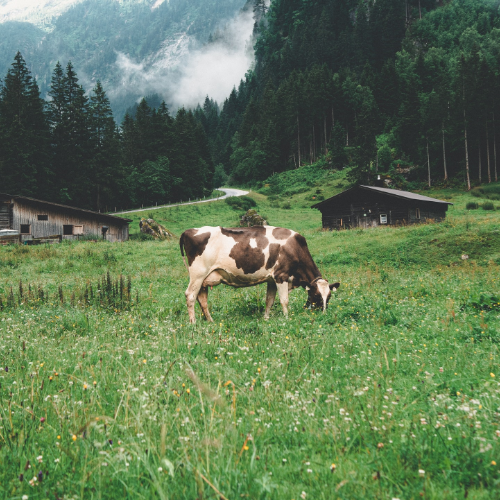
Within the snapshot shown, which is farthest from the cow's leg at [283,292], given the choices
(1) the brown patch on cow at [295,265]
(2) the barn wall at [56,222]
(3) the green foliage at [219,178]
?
(3) the green foliage at [219,178]

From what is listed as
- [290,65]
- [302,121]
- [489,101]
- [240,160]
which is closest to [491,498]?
[489,101]

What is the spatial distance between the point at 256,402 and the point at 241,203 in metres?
62.5

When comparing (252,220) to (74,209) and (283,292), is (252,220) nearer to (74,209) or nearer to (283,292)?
(74,209)

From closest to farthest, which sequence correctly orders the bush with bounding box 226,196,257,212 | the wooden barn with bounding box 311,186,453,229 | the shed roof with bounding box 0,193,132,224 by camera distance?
the wooden barn with bounding box 311,186,453,229 → the shed roof with bounding box 0,193,132,224 → the bush with bounding box 226,196,257,212

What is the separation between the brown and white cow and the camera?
886cm

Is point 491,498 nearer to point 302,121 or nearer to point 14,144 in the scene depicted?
point 14,144

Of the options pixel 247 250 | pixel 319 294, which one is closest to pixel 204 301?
pixel 247 250

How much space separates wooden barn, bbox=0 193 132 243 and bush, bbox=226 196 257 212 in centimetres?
2339

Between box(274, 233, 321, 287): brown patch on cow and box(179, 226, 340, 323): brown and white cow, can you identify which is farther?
box(274, 233, 321, 287): brown patch on cow

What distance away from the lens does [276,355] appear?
16.4ft

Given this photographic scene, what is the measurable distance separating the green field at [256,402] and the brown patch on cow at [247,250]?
4.24ft

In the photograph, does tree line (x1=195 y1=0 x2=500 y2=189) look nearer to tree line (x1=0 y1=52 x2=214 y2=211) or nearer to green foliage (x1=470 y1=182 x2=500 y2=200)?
green foliage (x1=470 y1=182 x2=500 y2=200)

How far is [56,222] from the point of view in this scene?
41.5 metres

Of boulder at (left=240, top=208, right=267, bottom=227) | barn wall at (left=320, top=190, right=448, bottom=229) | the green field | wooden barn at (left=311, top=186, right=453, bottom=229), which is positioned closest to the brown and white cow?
the green field
